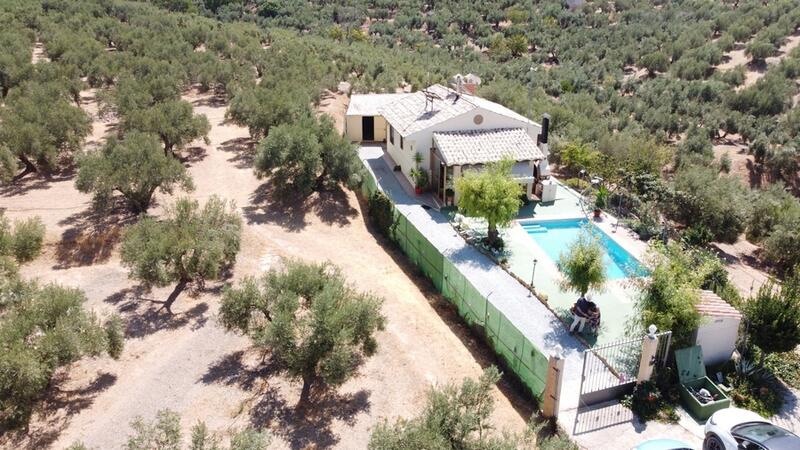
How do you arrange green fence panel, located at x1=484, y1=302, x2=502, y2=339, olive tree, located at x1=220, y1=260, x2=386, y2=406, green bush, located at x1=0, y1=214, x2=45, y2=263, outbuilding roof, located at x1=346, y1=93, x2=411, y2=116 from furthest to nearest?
outbuilding roof, located at x1=346, y1=93, x2=411, y2=116, green bush, located at x1=0, y1=214, x2=45, y2=263, green fence panel, located at x1=484, y1=302, x2=502, y2=339, olive tree, located at x1=220, y1=260, x2=386, y2=406

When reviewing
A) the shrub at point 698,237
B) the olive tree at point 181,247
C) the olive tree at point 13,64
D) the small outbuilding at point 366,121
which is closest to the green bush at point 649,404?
the shrub at point 698,237

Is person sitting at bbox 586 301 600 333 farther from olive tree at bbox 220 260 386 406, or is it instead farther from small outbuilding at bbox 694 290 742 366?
olive tree at bbox 220 260 386 406

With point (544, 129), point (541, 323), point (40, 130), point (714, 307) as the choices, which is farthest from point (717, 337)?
point (40, 130)

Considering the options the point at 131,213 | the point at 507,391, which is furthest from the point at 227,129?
the point at 507,391

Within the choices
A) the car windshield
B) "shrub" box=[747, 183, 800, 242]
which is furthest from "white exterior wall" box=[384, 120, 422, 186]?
the car windshield

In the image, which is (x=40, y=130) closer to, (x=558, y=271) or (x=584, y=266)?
(x=558, y=271)

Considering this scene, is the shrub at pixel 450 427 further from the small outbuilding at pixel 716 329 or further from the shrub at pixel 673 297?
the small outbuilding at pixel 716 329
